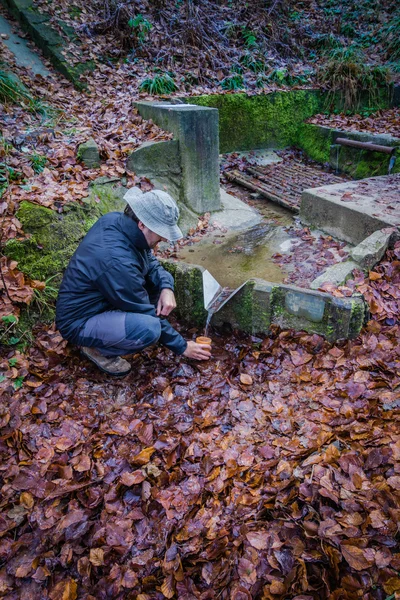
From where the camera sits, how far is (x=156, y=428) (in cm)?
260

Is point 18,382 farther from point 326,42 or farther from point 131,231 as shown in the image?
point 326,42

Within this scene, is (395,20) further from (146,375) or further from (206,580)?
(206,580)

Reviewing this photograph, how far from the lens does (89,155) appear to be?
4.21 metres

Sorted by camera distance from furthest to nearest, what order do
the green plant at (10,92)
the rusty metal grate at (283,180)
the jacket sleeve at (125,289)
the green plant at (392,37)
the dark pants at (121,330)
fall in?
1. the green plant at (392,37)
2. the rusty metal grate at (283,180)
3. the green plant at (10,92)
4. the dark pants at (121,330)
5. the jacket sleeve at (125,289)

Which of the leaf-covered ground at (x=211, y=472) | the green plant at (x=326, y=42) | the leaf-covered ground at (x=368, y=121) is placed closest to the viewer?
the leaf-covered ground at (x=211, y=472)

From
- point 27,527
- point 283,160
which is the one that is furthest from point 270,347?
point 283,160

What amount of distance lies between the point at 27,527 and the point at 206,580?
102 centimetres

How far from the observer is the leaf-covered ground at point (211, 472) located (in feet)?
5.44

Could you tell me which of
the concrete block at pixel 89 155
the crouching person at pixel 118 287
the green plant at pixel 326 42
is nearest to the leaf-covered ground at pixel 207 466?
the crouching person at pixel 118 287

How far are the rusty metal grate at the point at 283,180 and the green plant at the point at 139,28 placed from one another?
10.6ft

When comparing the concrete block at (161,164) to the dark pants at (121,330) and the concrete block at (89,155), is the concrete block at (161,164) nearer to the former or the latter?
the concrete block at (89,155)

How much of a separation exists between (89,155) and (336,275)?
9.81 ft

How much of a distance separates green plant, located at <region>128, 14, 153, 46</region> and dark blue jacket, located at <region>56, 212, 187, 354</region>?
6359 millimetres

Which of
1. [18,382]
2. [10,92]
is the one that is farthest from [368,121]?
[18,382]
